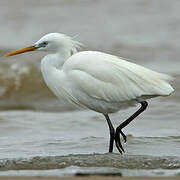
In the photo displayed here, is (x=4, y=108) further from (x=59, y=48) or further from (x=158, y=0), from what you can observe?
(x=158, y=0)

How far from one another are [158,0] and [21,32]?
15.2 ft

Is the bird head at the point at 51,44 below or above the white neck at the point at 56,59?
above

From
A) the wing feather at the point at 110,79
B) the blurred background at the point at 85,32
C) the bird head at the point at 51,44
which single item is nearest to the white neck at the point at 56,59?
the bird head at the point at 51,44

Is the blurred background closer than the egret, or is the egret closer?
the egret

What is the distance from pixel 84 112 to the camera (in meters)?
11.8

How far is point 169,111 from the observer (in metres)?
11.5

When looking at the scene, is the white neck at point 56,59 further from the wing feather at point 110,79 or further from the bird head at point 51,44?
the wing feather at point 110,79

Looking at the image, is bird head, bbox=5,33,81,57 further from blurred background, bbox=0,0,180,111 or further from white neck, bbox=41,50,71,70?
blurred background, bbox=0,0,180,111

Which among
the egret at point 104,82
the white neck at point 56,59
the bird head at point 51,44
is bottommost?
the egret at point 104,82

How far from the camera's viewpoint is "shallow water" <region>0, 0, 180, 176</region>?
7316 millimetres

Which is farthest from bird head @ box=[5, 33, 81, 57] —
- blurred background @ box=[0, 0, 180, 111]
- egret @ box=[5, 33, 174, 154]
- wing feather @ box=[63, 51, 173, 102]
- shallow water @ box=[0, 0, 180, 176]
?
blurred background @ box=[0, 0, 180, 111]

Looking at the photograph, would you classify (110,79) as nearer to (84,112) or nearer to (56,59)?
(56,59)

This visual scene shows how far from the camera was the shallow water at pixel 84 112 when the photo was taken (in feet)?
24.0

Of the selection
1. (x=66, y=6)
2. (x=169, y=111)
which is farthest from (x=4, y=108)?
(x=66, y=6)
